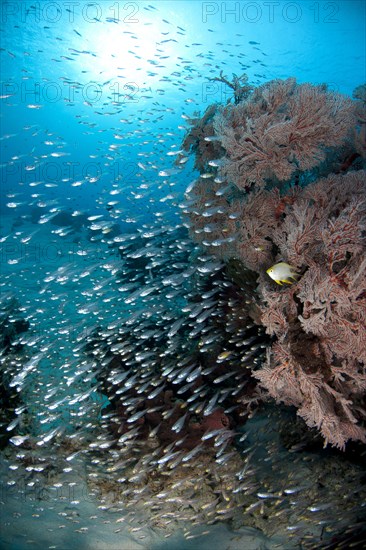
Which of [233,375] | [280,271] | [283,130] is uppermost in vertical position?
[283,130]

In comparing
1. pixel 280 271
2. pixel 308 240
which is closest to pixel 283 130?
pixel 308 240

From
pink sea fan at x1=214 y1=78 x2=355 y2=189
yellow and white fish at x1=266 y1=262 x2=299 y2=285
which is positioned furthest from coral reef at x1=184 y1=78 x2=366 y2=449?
yellow and white fish at x1=266 y1=262 x2=299 y2=285

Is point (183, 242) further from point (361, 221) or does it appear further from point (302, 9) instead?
point (302, 9)

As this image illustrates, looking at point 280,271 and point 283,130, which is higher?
point 283,130

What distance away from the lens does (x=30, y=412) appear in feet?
30.5

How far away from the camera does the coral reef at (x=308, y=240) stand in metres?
4.46

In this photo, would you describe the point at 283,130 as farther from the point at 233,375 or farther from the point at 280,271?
the point at 233,375

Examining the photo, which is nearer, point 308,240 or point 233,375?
point 308,240

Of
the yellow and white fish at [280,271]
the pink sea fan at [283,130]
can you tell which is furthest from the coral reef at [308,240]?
the yellow and white fish at [280,271]

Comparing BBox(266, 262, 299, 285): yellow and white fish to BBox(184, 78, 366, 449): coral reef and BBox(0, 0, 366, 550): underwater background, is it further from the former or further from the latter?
BBox(184, 78, 366, 449): coral reef

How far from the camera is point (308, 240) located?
15.4 ft

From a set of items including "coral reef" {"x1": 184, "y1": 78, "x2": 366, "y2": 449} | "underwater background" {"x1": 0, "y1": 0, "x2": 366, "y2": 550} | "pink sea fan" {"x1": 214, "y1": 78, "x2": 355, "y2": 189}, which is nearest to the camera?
"coral reef" {"x1": 184, "y1": 78, "x2": 366, "y2": 449}

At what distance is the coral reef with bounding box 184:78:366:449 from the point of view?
4.46 metres

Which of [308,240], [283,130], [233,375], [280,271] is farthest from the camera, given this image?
[233,375]
